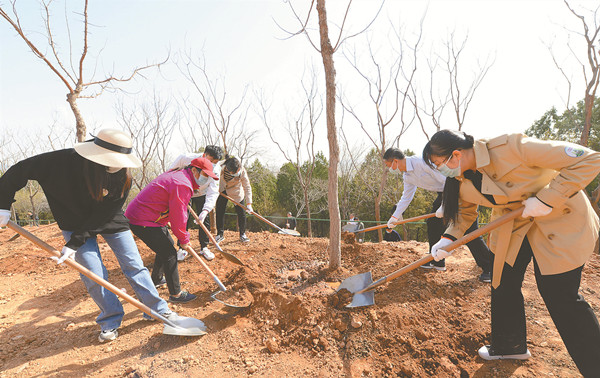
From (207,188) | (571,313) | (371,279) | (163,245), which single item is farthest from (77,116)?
(571,313)

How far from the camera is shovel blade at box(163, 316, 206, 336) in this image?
231cm

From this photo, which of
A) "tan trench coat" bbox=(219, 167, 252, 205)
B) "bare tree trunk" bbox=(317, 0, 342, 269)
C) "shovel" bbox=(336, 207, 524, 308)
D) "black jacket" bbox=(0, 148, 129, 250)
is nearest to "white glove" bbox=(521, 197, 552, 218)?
"shovel" bbox=(336, 207, 524, 308)

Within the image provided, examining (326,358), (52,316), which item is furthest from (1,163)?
(326,358)

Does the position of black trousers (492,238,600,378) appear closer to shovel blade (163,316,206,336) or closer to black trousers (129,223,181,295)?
shovel blade (163,316,206,336)

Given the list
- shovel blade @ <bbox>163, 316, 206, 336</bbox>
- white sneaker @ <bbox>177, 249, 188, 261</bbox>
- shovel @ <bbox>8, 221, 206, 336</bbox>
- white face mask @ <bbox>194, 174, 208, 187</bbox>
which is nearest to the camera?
shovel @ <bbox>8, 221, 206, 336</bbox>

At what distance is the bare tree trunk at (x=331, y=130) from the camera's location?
10.8 feet

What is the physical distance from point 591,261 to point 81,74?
8491 mm

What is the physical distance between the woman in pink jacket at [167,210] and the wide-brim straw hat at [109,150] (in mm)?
525

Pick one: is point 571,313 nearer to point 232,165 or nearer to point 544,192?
point 544,192

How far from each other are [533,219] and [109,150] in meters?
2.89

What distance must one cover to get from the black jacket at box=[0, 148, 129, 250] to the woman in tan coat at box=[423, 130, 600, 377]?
2.46 meters

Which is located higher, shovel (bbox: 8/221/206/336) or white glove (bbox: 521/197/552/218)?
white glove (bbox: 521/197/552/218)

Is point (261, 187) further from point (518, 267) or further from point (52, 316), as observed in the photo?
point (518, 267)

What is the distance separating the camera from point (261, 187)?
74.9ft
